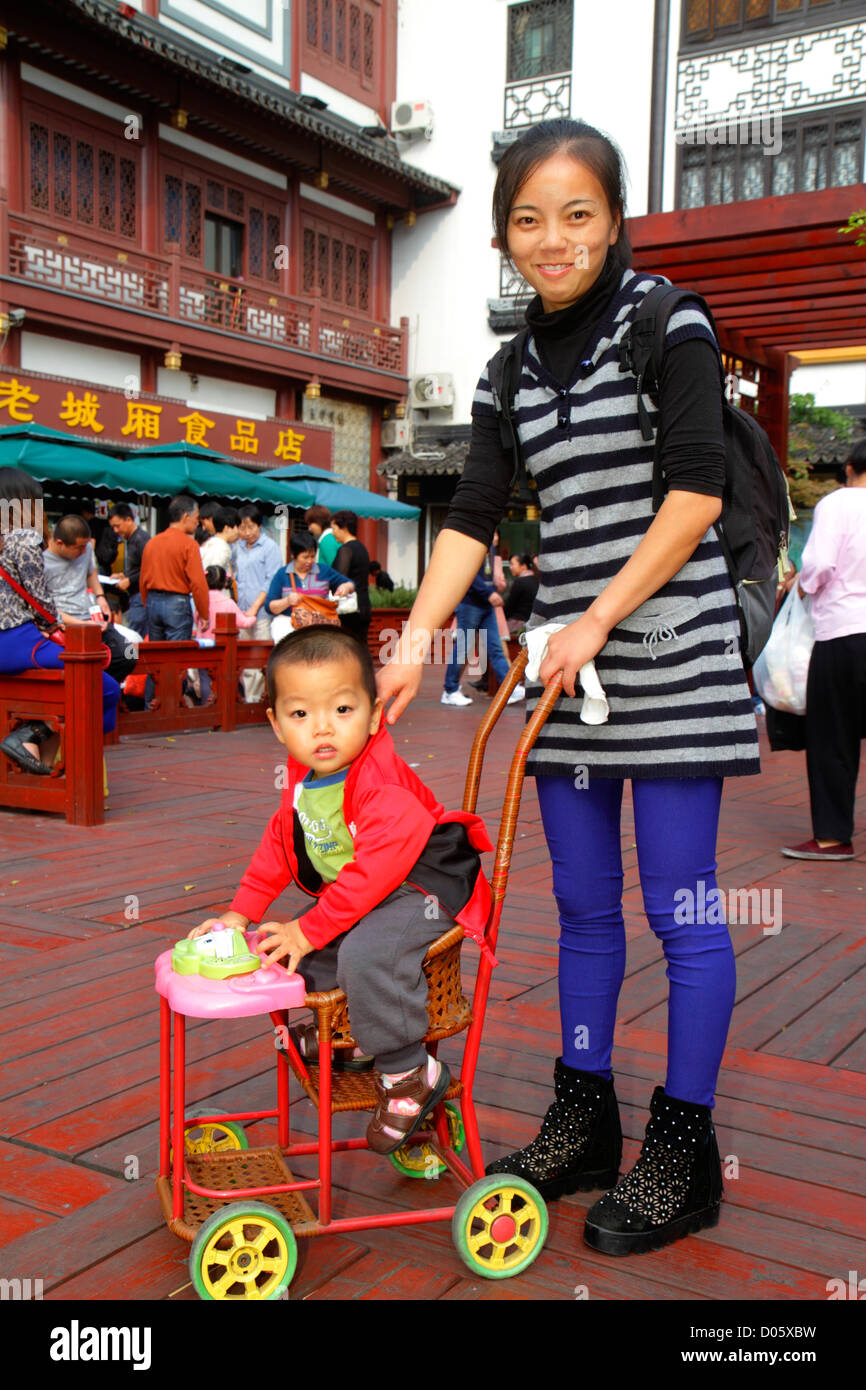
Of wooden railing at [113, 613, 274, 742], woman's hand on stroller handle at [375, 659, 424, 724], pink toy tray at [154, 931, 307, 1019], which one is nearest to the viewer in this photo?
pink toy tray at [154, 931, 307, 1019]

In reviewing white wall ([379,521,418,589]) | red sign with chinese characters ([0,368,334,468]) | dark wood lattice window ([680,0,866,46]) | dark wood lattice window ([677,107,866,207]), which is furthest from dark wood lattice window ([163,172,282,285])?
dark wood lattice window ([680,0,866,46])

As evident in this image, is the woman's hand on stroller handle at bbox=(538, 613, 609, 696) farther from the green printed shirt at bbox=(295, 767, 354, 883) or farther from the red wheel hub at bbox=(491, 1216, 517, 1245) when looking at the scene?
the red wheel hub at bbox=(491, 1216, 517, 1245)

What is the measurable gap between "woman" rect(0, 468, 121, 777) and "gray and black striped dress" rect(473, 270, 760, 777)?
4024mm

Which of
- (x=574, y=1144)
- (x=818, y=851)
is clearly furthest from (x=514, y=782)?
(x=818, y=851)

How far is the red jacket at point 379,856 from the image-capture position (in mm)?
1872

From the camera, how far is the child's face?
6.40 feet

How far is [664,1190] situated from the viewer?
2043mm

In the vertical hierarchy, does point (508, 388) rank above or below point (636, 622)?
above

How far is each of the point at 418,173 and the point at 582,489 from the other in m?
19.3

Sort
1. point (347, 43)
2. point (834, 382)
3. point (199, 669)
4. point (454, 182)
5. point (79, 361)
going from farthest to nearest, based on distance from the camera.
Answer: point (834, 382)
point (454, 182)
point (347, 43)
point (79, 361)
point (199, 669)

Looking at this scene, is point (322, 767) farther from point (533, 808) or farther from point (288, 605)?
point (288, 605)

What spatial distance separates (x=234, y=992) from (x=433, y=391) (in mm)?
19836

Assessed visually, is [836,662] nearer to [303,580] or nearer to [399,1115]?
[399,1115]
